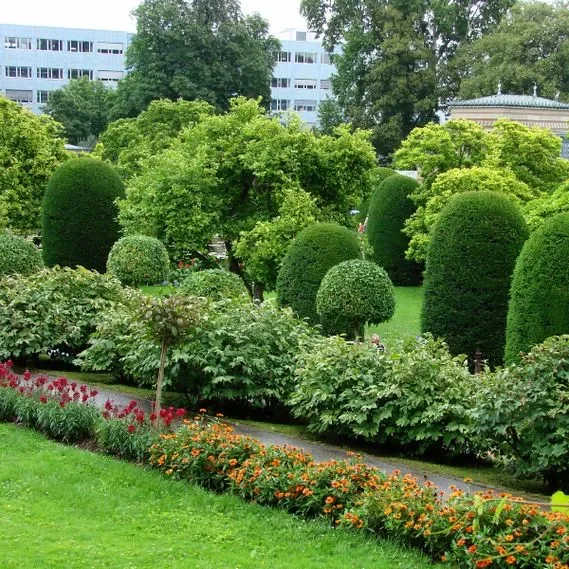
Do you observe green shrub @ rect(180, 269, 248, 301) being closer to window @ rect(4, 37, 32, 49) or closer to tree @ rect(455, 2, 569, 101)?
tree @ rect(455, 2, 569, 101)

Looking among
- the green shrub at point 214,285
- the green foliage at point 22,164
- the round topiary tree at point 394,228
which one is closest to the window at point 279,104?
the round topiary tree at point 394,228

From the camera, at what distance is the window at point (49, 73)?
2891 inches

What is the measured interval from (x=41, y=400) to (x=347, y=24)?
1614 inches

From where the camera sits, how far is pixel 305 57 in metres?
80.6

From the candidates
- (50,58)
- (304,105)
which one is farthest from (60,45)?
(304,105)

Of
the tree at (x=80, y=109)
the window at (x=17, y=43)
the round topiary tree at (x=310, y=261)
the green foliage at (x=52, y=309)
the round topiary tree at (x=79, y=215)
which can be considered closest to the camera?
the green foliage at (x=52, y=309)

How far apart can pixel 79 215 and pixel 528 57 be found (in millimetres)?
28350

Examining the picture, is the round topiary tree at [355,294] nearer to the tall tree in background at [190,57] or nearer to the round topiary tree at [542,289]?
the round topiary tree at [542,289]

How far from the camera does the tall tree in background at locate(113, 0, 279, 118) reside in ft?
144

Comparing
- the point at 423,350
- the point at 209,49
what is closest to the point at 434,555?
the point at 423,350

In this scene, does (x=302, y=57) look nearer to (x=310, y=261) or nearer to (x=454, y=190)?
(x=454, y=190)

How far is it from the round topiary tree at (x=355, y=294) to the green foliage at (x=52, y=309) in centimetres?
322

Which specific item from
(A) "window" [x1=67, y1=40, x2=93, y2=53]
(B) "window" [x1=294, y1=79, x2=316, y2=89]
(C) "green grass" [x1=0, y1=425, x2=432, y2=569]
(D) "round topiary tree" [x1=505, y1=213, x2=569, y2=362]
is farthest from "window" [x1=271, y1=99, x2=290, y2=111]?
(C) "green grass" [x1=0, y1=425, x2=432, y2=569]

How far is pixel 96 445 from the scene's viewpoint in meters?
8.73
